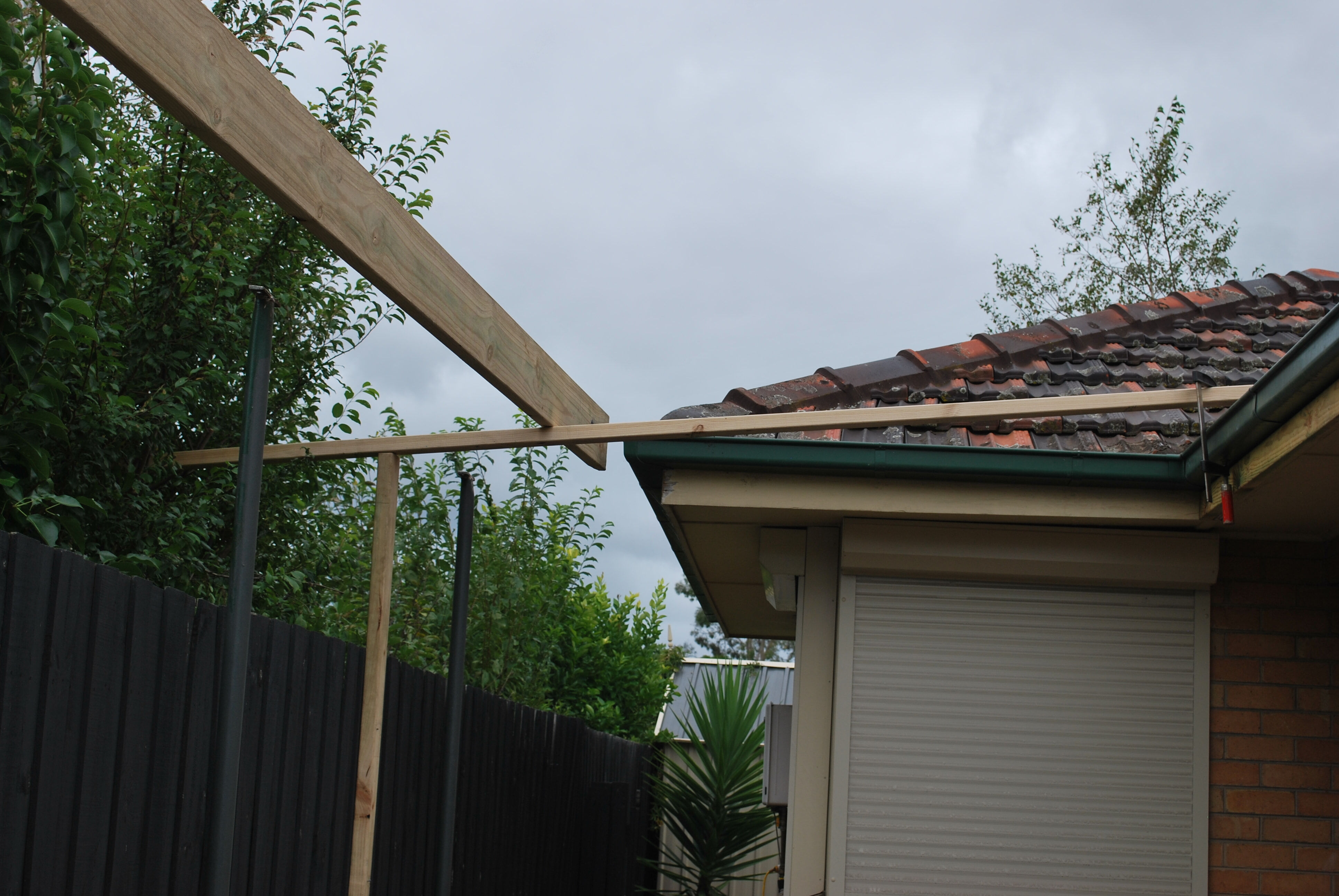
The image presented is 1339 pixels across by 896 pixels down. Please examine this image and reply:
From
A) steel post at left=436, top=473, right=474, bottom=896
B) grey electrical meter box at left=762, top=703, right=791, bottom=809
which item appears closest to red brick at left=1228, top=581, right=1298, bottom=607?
grey electrical meter box at left=762, top=703, right=791, bottom=809

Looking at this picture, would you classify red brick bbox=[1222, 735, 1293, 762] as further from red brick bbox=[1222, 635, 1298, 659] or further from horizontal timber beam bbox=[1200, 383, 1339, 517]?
horizontal timber beam bbox=[1200, 383, 1339, 517]

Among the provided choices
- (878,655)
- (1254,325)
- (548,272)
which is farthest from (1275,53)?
(878,655)

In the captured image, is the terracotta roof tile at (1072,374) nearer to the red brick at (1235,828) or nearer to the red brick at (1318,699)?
the red brick at (1318,699)

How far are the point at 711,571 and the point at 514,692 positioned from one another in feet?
9.94

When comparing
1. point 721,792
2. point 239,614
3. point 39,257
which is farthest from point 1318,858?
point 39,257

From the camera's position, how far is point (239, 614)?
8.20 ft

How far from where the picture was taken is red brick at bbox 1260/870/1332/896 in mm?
3924

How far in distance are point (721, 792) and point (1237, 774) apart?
403 centimetres

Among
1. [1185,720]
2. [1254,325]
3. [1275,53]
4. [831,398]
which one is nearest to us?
[1185,720]

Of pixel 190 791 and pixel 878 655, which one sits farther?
pixel 878 655

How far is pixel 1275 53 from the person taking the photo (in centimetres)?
2080

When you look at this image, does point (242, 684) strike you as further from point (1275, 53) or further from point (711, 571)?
point (1275, 53)

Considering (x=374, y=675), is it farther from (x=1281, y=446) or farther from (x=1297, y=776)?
(x=1297, y=776)

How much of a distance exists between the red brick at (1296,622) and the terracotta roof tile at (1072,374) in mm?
726
